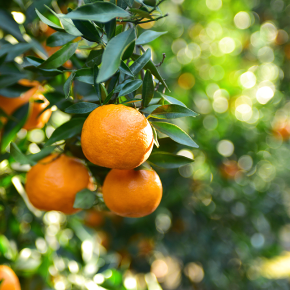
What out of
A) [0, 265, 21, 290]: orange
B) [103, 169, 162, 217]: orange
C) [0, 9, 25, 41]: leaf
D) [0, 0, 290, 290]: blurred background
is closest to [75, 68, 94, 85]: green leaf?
[103, 169, 162, 217]: orange

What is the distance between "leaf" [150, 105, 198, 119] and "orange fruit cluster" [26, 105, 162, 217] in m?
0.05

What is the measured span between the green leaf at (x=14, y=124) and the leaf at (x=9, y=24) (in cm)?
22

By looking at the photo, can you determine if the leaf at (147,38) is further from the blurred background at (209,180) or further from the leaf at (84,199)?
the blurred background at (209,180)

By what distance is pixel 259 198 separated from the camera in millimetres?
2314

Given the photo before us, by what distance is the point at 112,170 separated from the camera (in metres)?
0.60

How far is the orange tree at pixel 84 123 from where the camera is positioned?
1.41 feet

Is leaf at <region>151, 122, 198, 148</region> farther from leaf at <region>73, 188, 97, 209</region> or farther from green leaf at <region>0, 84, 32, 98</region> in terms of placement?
green leaf at <region>0, 84, 32, 98</region>

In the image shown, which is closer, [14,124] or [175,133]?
[175,133]

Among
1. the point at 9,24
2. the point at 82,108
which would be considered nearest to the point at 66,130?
the point at 82,108

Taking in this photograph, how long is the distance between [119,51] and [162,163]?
0.94 ft

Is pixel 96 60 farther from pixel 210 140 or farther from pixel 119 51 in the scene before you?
pixel 210 140

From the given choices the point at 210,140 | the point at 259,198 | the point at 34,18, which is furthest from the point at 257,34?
the point at 34,18

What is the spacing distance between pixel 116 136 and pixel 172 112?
126mm

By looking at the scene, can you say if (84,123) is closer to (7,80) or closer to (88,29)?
(88,29)
